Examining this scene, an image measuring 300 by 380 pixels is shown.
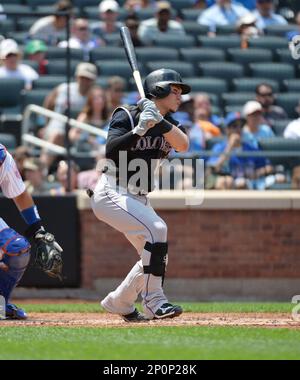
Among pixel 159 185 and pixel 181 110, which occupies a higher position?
pixel 181 110

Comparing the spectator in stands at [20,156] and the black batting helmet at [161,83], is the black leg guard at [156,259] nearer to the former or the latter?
the black batting helmet at [161,83]

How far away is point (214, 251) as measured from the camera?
12.0 meters

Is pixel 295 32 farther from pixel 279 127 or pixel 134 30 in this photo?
pixel 279 127

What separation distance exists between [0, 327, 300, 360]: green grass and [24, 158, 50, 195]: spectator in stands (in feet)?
15.5

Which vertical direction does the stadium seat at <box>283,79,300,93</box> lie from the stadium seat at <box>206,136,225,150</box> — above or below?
above

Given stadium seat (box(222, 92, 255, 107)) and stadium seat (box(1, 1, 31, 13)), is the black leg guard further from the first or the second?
stadium seat (box(1, 1, 31, 13))

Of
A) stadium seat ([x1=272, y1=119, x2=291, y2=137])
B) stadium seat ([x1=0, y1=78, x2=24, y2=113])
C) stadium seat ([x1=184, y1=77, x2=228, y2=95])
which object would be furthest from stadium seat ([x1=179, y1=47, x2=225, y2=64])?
stadium seat ([x1=0, y1=78, x2=24, y2=113])

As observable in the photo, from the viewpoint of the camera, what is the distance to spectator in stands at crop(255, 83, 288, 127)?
503 inches

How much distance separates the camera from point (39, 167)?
1200 cm

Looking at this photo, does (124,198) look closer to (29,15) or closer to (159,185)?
(159,185)
